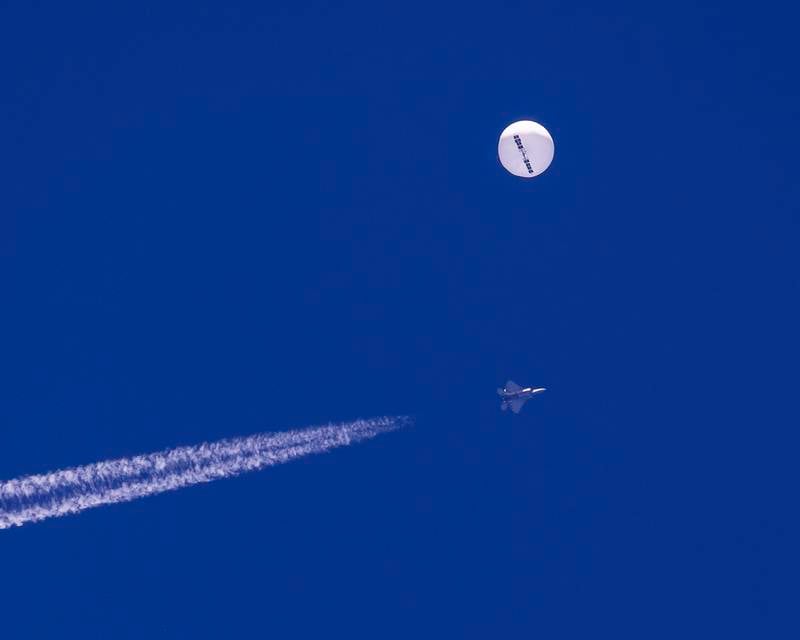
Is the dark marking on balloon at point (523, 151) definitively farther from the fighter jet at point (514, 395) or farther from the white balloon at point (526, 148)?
the fighter jet at point (514, 395)

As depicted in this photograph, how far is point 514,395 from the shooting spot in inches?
2943

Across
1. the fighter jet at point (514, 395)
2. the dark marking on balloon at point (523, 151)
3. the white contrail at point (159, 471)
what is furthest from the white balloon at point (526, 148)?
the white contrail at point (159, 471)

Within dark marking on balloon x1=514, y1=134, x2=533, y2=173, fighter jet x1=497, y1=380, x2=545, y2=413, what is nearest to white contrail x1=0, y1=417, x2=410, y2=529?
fighter jet x1=497, y1=380, x2=545, y2=413

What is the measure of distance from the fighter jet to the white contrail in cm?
809

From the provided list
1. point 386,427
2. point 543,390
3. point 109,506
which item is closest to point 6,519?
point 109,506

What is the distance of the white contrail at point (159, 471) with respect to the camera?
2537 inches

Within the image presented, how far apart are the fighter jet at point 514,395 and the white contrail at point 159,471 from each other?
809cm

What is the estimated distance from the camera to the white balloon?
68.1 metres

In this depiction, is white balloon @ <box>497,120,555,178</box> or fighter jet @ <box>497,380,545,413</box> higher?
white balloon @ <box>497,120,555,178</box>

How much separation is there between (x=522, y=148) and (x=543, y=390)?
1919 cm

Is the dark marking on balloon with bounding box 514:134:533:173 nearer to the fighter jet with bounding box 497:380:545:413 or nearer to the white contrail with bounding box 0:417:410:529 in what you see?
the fighter jet with bounding box 497:380:545:413

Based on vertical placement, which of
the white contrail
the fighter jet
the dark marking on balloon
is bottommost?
the white contrail

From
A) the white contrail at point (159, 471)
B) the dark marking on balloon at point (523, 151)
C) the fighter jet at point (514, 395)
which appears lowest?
the white contrail at point (159, 471)

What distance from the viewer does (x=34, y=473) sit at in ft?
220
